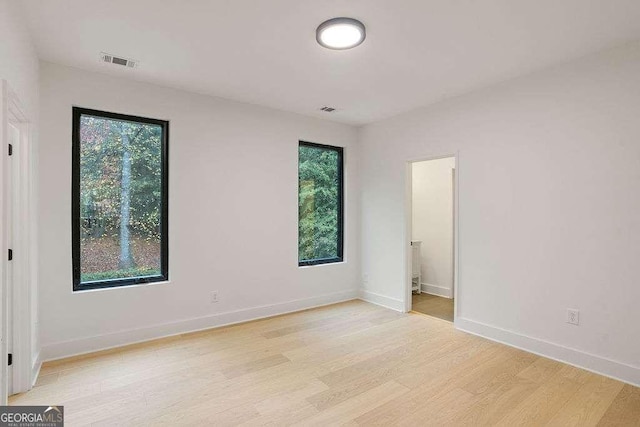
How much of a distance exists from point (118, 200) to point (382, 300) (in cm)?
355

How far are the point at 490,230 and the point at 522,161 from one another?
2.52 feet

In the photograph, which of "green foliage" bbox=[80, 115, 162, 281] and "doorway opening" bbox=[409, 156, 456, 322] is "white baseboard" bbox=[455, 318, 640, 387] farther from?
"green foliage" bbox=[80, 115, 162, 281]

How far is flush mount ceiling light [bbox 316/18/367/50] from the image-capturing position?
2318 mm

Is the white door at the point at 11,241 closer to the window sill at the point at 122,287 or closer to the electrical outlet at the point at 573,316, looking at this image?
the window sill at the point at 122,287

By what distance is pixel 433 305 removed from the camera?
15.8ft

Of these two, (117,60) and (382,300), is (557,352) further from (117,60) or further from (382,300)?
(117,60)

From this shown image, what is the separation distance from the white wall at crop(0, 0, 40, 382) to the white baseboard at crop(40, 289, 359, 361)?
24 centimetres

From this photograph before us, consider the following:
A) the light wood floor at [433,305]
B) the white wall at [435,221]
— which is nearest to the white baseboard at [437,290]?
the white wall at [435,221]

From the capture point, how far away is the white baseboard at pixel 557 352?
2623 millimetres

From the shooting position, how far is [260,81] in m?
3.38

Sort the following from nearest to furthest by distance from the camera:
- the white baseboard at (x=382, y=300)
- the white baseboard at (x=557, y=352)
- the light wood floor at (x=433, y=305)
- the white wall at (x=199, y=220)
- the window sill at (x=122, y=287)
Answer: the white baseboard at (x=557, y=352) < the white wall at (x=199, y=220) < the window sill at (x=122, y=287) < the light wood floor at (x=433, y=305) < the white baseboard at (x=382, y=300)

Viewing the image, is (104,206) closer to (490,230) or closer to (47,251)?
(47,251)

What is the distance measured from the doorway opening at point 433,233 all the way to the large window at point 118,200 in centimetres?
358

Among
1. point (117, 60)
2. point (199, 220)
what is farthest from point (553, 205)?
point (117, 60)
